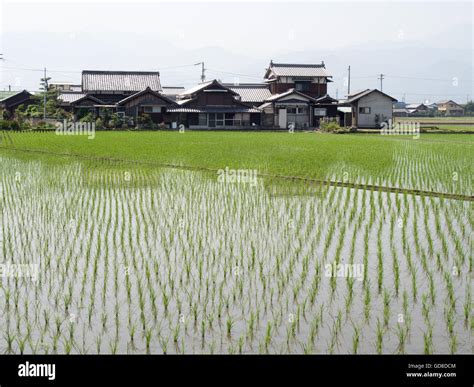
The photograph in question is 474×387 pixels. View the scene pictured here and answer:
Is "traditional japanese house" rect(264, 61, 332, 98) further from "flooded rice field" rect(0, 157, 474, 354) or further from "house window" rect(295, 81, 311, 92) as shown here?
"flooded rice field" rect(0, 157, 474, 354)

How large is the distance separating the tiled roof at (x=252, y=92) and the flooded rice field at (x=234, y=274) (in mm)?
38599

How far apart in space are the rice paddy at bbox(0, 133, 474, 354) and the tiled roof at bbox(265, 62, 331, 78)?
37661 mm

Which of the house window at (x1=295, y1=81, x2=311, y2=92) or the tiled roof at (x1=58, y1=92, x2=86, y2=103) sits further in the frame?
the house window at (x1=295, y1=81, x2=311, y2=92)

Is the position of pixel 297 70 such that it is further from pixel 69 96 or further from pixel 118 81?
pixel 69 96

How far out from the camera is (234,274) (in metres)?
6.50

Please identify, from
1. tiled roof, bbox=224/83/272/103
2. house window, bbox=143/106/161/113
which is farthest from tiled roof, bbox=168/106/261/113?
tiled roof, bbox=224/83/272/103

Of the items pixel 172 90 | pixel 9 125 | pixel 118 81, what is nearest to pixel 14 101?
pixel 118 81

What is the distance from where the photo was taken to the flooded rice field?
15.9ft

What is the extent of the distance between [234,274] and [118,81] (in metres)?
43.4

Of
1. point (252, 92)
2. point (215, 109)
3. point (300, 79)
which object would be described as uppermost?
point (300, 79)

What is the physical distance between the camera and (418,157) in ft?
62.9
